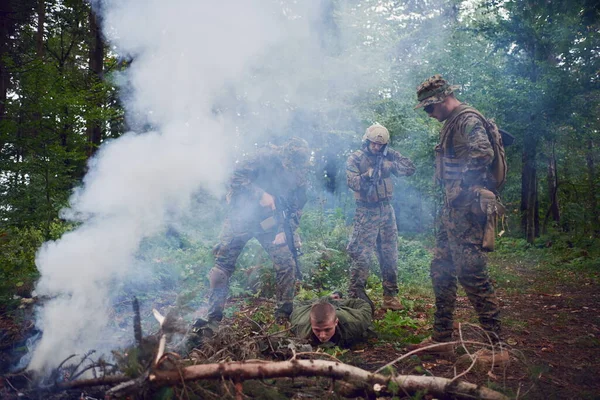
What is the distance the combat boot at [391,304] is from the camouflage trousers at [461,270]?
1717 mm

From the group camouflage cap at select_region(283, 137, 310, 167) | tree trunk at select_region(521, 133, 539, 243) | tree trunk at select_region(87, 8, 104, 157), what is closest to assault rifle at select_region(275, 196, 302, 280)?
camouflage cap at select_region(283, 137, 310, 167)

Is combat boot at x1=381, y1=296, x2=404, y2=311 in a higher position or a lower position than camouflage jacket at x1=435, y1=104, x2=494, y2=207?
lower

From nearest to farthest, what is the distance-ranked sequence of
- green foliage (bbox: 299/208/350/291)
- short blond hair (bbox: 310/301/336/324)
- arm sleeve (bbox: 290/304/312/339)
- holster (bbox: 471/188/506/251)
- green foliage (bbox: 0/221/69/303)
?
holster (bbox: 471/188/506/251) → short blond hair (bbox: 310/301/336/324) → arm sleeve (bbox: 290/304/312/339) → green foliage (bbox: 0/221/69/303) → green foliage (bbox: 299/208/350/291)

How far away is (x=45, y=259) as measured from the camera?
366 cm

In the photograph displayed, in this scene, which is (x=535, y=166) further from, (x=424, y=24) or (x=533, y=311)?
(x=424, y=24)

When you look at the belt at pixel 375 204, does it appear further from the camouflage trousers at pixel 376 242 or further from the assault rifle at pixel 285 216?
the assault rifle at pixel 285 216

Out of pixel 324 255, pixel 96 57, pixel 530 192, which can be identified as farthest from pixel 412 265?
pixel 96 57

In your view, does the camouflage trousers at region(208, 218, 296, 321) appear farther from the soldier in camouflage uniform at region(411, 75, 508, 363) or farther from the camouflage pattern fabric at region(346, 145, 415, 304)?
the soldier in camouflage uniform at region(411, 75, 508, 363)

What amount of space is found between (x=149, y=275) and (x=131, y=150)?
9.76 feet

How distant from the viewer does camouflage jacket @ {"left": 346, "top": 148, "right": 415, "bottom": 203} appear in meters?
6.07

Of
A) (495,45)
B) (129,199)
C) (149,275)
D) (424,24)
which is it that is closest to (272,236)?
(129,199)

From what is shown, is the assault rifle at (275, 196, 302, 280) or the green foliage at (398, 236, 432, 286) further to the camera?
the green foliage at (398, 236, 432, 286)

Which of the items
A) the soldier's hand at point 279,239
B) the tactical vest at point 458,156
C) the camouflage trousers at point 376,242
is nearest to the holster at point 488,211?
the tactical vest at point 458,156

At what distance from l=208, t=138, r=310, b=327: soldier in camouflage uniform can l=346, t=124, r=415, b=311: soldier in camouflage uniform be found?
1.20 metres
